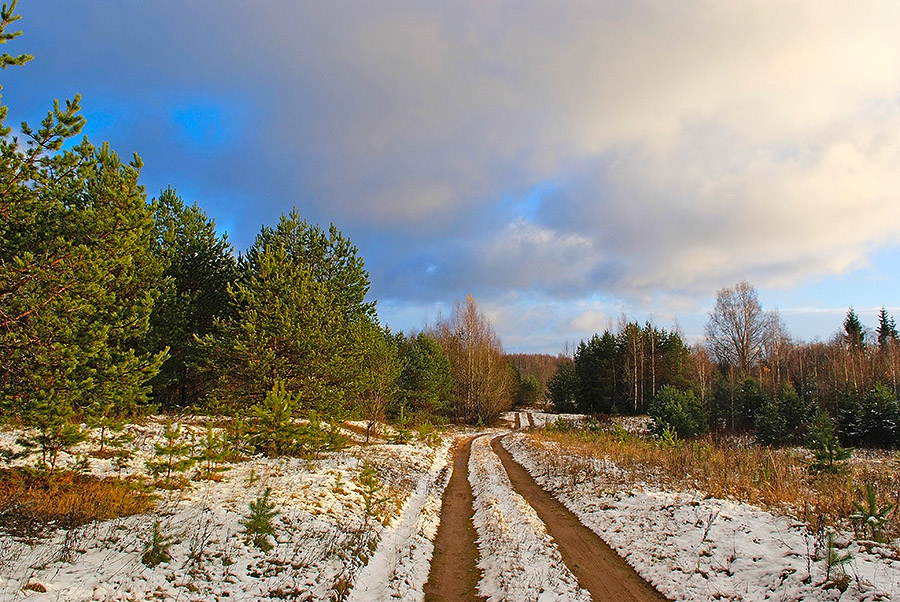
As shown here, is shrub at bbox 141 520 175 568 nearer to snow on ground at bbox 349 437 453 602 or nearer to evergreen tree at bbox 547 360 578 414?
snow on ground at bbox 349 437 453 602

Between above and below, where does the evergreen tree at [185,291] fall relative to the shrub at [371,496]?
above

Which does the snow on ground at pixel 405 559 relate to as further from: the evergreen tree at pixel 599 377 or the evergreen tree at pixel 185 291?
the evergreen tree at pixel 599 377

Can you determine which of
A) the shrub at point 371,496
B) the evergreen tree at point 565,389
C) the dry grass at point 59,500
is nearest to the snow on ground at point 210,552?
the shrub at point 371,496

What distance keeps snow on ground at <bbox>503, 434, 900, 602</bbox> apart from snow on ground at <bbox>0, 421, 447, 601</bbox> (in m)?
5.42

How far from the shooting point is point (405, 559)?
8.53 m

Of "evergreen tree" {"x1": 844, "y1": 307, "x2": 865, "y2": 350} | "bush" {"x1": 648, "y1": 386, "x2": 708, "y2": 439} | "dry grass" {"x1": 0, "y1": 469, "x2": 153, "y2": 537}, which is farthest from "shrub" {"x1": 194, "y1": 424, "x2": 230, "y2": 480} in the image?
"evergreen tree" {"x1": 844, "y1": 307, "x2": 865, "y2": 350}

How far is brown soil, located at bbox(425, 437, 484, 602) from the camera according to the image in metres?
7.46

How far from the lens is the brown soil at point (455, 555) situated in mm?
7457

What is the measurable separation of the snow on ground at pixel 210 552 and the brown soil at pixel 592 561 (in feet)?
13.2

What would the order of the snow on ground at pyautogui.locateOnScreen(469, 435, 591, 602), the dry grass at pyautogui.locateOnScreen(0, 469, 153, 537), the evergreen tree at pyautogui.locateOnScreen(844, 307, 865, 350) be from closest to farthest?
the snow on ground at pyautogui.locateOnScreen(469, 435, 591, 602), the dry grass at pyautogui.locateOnScreen(0, 469, 153, 537), the evergreen tree at pyautogui.locateOnScreen(844, 307, 865, 350)

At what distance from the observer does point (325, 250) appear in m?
25.8

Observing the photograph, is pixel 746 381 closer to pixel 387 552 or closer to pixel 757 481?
pixel 757 481

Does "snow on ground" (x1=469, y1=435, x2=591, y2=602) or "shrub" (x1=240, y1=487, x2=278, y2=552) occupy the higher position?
"shrub" (x1=240, y1=487, x2=278, y2=552)

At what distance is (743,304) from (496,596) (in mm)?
58172
